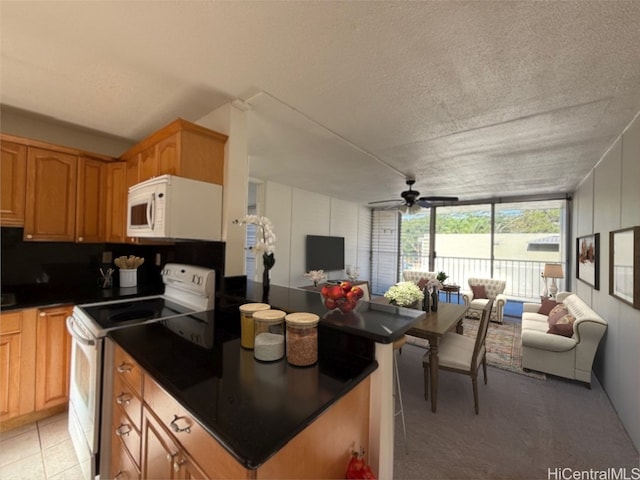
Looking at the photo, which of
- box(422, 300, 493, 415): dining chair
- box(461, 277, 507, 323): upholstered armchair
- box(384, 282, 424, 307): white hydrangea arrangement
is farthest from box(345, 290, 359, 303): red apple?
box(461, 277, 507, 323): upholstered armchair

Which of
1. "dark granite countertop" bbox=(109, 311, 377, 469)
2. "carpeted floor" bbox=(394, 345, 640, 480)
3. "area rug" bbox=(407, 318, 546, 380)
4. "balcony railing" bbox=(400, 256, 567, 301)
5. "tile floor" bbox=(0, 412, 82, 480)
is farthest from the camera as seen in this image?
"balcony railing" bbox=(400, 256, 567, 301)

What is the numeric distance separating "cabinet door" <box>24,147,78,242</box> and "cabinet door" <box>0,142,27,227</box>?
0.03 metres

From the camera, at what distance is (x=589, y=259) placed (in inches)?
131

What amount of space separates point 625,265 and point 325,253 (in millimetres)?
4300

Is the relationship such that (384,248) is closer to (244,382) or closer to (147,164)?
(147,164)

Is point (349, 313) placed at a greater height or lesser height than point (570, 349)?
greater

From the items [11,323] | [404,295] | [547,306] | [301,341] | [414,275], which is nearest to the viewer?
[301,341]

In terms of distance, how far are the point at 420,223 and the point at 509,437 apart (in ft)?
17.5

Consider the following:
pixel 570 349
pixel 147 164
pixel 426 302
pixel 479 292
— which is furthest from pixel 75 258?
pixel 479 292

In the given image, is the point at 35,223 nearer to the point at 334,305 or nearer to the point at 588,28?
the point at 334,305

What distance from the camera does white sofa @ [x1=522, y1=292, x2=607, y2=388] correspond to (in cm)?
270

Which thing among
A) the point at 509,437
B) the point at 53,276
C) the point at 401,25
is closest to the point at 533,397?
the point at 509,437

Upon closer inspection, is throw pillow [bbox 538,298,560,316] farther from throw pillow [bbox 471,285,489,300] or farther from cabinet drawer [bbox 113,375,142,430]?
cabinet drawer [bbox 113,375,142,430]

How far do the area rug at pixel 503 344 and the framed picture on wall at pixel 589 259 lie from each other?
1201mm
